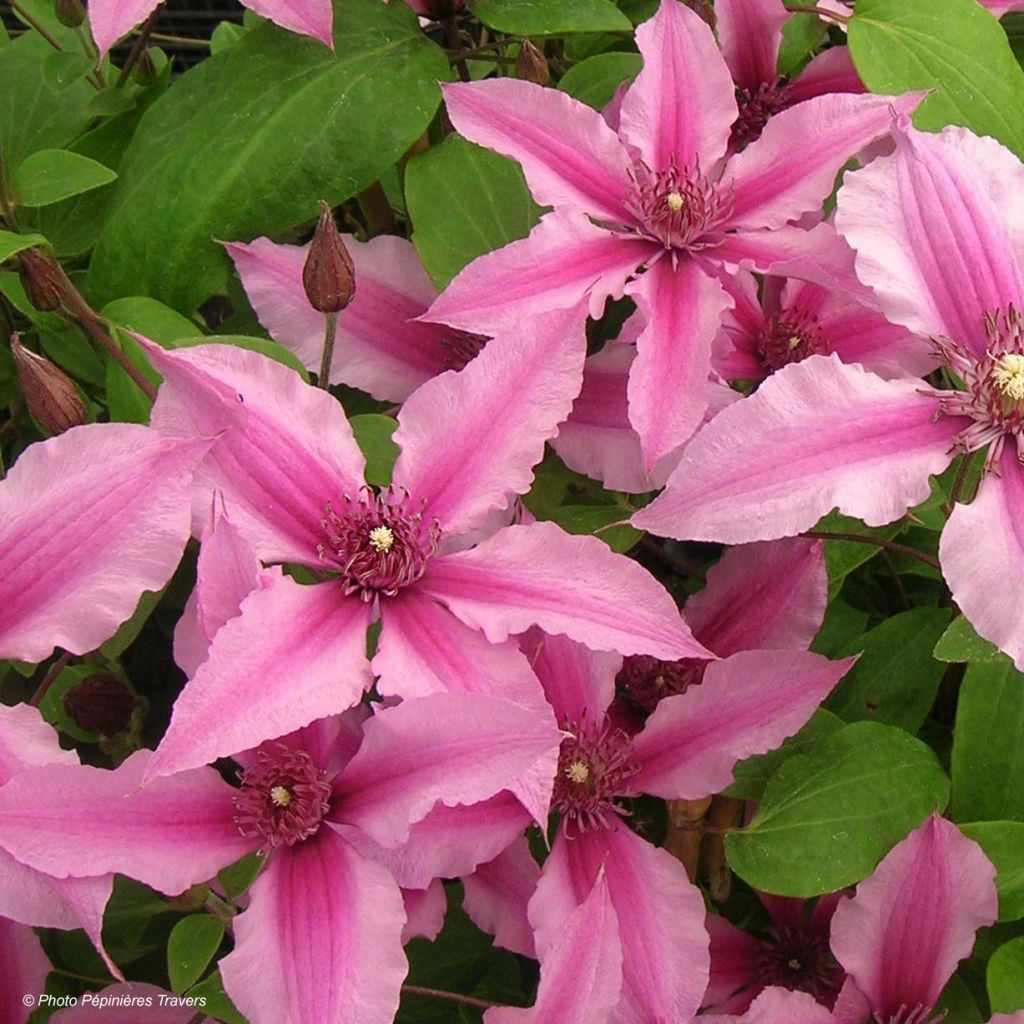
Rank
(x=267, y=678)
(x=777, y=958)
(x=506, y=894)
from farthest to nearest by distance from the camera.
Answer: (x=777, y=958)
(x=506, y=894)
(x=267, y=678)

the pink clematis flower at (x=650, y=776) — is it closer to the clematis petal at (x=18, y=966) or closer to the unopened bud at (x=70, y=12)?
the clematis petal at (x=18, y=966)

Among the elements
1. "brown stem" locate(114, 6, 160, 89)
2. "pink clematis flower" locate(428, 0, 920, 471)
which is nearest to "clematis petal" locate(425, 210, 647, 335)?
"pink clematis flower" locate(428, 0, 920, 471)

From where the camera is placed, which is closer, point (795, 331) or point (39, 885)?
point (39, 885)

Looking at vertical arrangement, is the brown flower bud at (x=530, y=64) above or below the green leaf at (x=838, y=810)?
above

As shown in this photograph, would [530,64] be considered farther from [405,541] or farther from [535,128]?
[405,541]

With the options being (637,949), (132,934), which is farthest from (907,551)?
(132,934)

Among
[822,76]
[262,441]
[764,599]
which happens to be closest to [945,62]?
[822,76]

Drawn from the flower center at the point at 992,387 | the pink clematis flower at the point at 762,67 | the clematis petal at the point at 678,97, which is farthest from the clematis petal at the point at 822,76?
the flower center at the point at 992,387
